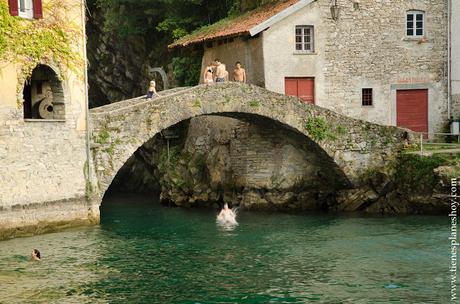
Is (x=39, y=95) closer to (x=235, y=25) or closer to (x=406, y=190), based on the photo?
(x=235, y=25)

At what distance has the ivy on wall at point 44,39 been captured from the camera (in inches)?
890

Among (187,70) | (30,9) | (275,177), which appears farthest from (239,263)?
(187,70)

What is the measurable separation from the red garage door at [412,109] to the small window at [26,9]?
15722 millimetres

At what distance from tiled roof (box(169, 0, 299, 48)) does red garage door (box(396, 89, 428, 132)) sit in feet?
20.3

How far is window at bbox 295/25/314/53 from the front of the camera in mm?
30938

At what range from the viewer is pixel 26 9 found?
2334 cm

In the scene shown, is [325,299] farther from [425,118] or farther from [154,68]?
[154,68]

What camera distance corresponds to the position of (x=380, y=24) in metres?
31.8

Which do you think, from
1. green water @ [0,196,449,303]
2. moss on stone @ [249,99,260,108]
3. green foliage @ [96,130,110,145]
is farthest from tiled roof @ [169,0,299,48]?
green water @ [0,196,449,303]

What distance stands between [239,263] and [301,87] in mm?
12197

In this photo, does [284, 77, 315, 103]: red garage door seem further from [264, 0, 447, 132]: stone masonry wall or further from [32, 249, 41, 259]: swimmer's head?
[32, 249, 41, 259]: swimmer's head

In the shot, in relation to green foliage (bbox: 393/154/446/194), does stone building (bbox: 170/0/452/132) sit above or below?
above

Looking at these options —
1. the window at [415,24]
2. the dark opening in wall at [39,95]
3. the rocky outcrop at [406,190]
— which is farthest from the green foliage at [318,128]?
the dark opening in wall at [39,95]

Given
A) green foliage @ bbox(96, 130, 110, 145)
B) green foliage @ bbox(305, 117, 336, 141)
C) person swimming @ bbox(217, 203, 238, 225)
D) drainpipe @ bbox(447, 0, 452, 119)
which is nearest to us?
green foliage @ bbox(96, 130, 110, 145)
